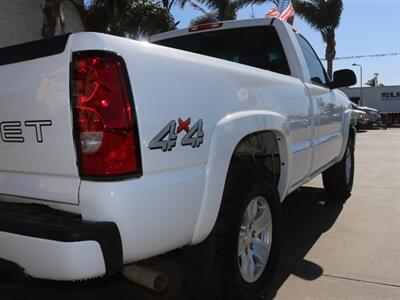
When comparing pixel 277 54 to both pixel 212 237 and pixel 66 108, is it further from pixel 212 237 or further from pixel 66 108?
pixel 66 108

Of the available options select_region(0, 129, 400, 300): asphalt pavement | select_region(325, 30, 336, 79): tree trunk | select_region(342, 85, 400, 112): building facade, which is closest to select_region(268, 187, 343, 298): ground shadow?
select_region(0, 129, 400, 300): asphalt pavement

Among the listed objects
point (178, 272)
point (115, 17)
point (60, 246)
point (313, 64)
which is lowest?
point (178, 272)

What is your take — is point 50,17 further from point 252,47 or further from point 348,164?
point 348,164

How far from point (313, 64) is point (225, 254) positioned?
10.6ft

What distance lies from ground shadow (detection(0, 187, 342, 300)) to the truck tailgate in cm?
46

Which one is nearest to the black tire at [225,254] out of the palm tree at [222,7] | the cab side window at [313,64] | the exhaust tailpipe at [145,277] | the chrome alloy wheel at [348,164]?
the exhaust tailpipe at [145,277]

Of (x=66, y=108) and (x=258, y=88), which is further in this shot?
(x=258, y=88)

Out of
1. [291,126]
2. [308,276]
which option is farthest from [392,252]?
[291,126]

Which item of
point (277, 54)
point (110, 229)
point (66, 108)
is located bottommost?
point (110, 229)

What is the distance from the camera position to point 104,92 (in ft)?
7.25

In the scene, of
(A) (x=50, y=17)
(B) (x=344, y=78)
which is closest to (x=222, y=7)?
(A) (x=50, y=17)

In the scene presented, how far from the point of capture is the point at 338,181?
6535 mm

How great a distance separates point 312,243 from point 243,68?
2.23 m

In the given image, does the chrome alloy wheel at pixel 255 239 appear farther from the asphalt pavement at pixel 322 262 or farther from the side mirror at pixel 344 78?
the side mirror at pixel 344 78
